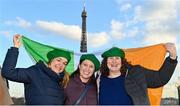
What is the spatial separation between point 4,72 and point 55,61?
2.48 feet

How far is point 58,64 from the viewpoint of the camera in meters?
6.73

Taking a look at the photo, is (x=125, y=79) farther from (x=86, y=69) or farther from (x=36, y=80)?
(x=36, y=80)

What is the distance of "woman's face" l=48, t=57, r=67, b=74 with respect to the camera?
6.69m

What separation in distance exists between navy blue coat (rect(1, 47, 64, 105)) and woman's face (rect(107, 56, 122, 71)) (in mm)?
767

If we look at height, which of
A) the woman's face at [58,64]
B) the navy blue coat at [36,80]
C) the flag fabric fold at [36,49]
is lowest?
the navy blue coat at [36,80]

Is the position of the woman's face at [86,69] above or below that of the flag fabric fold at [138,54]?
below

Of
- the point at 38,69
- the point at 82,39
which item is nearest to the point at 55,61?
the point at 38,69

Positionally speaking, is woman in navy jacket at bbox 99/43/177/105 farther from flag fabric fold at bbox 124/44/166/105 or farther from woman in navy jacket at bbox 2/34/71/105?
flag fabric fold at bbox 124/44/166/105

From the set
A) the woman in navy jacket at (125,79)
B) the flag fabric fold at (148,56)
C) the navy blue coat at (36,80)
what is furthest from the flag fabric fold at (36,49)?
the navy blue coat at (36,80)

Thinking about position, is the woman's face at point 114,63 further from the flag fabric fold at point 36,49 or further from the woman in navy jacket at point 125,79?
the flag fabric fold at point 36,49

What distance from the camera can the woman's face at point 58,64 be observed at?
669 cm

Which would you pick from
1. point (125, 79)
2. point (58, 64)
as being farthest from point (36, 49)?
point (125, 79)

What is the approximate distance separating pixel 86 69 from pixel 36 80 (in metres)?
0.76

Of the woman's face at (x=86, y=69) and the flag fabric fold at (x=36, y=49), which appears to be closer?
the woman's face at (x=86, y=69)
